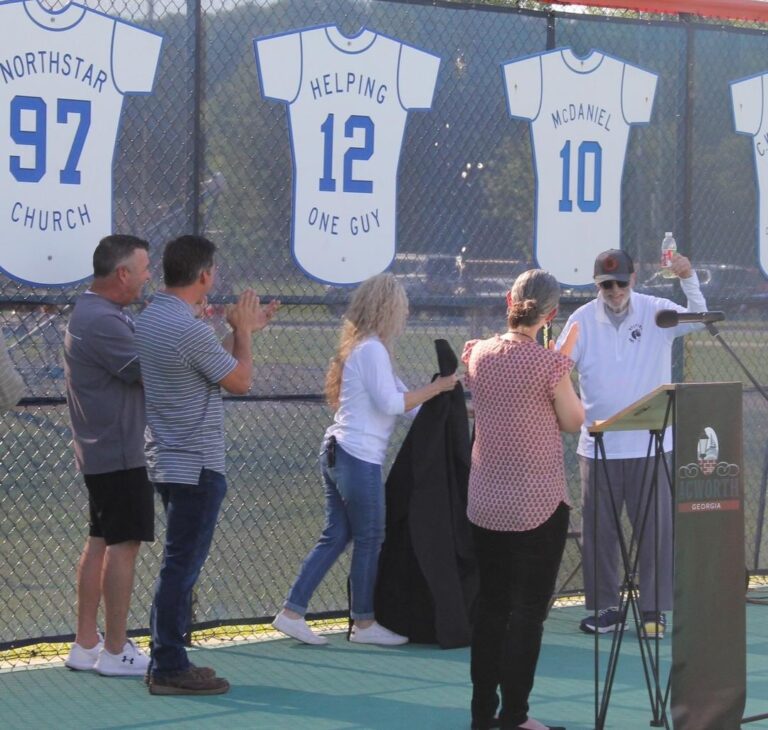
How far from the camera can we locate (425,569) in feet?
21.7

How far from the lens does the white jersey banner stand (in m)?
8.23

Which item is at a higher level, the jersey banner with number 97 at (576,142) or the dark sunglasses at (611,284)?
the jersey banner with number 97 at (576,142)

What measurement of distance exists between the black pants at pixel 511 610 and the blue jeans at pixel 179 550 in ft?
3.78

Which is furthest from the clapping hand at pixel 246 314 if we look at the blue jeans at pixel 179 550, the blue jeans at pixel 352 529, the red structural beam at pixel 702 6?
the red structural beam at pixel 702 6

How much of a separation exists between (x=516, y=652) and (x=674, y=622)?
1.90ft

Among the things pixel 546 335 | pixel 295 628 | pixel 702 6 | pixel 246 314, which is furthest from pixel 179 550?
pixel 702 6

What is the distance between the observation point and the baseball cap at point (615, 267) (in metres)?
6.82

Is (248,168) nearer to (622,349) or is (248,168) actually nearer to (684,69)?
(622,349)

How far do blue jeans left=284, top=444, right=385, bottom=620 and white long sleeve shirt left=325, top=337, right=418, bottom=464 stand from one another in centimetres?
7

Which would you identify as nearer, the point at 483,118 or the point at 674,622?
the point at 674,622

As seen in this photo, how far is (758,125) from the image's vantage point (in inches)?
327

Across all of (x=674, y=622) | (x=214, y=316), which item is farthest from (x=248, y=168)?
(x=674, y=622)

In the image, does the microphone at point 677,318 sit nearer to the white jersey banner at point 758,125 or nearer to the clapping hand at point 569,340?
the clapping hand at point 569,340

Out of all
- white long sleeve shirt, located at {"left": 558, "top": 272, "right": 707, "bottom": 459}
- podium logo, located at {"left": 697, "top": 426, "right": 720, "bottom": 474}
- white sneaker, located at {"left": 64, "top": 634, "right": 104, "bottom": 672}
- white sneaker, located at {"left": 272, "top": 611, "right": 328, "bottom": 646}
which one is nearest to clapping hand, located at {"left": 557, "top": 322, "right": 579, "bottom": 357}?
white long sleeve shirt, located at {"left": 558, "top": 272, "right": 707, "bottom": 459}
